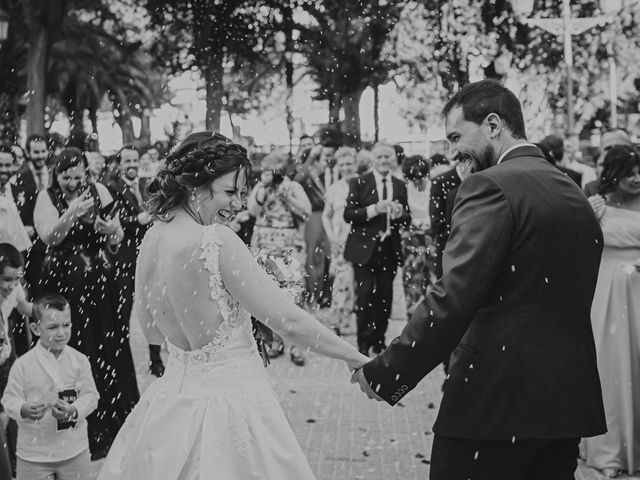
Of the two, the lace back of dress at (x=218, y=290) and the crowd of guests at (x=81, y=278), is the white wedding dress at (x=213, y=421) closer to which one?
the lace back of dress at (x=218, y=290)

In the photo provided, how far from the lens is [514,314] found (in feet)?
11.3

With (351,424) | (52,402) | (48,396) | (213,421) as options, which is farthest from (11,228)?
(213,421)

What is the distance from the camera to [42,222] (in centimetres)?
693

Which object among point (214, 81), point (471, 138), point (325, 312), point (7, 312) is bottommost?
point (325, 312)

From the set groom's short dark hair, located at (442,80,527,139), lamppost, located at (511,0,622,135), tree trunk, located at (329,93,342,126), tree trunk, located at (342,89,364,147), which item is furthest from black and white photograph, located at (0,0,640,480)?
tree trunk, located at (329,93,342,126)

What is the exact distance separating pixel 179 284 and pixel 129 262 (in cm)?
557

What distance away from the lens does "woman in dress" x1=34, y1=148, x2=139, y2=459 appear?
695 cm

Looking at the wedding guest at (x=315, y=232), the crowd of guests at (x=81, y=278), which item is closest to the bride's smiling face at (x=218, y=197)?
the crowd of guests at (x=81, y=278)

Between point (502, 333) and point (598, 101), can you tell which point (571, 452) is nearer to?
point (502, 333)

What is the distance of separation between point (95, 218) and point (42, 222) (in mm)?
345

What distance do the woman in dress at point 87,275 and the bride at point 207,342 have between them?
3.06 metres

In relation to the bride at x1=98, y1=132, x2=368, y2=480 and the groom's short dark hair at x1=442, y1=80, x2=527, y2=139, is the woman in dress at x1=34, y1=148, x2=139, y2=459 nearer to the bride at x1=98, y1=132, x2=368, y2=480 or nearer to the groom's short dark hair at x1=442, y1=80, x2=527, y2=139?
the bride at x1=98, y1=132, x2=368, y2=480

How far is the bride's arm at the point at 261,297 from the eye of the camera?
12.1 ft

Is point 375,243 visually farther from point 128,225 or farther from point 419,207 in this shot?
Result: point 128,225
